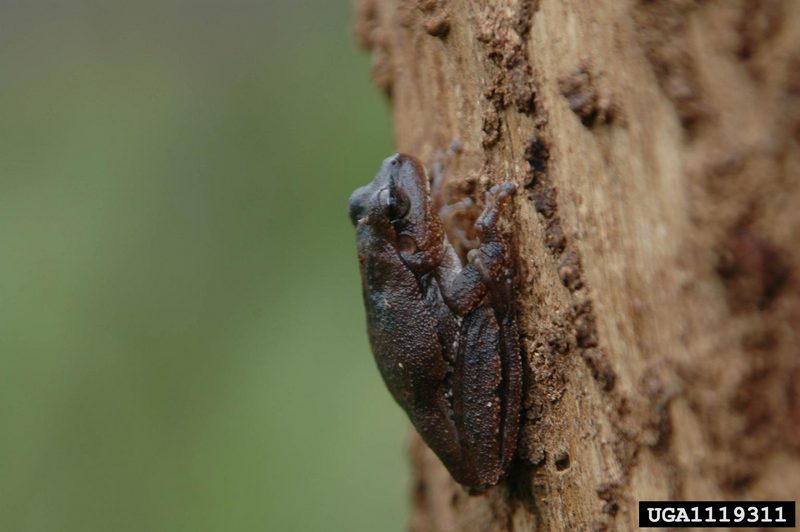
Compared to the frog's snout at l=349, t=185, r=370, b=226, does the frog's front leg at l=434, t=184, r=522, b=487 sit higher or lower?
lower

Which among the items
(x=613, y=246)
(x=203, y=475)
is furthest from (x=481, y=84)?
(x=203, y=475)

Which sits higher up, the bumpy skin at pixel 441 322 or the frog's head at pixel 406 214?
the frog's head at pixel 406 214

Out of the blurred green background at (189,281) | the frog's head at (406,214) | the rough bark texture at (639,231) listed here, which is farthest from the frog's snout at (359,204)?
the blurred green background at (189,281)

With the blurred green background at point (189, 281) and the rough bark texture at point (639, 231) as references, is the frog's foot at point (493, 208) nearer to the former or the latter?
the rough bark texture at point (639, 231)

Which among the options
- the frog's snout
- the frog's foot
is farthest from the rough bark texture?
the frog's snout

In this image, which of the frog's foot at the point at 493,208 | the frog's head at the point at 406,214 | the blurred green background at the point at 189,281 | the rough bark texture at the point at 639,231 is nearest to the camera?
the rough bark texture at the point at 639,231

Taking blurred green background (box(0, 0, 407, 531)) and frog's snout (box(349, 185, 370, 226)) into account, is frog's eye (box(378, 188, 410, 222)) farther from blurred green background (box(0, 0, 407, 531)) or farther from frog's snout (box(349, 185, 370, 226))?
blurred green background (box(0, 0, 407, 531))
